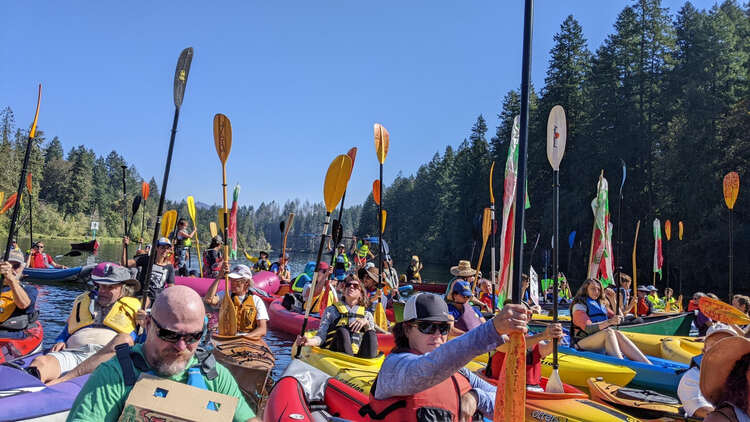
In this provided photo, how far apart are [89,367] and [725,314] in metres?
5.66

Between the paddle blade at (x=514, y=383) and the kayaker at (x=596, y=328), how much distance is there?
537 cm

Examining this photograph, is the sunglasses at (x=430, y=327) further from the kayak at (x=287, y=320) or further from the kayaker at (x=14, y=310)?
the kayak at (x=287, y=320)

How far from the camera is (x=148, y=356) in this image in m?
2.14

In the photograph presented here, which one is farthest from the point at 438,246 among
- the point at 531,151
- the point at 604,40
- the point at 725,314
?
the point at 725,314

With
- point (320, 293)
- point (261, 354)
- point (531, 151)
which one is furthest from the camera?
point (531, 151)

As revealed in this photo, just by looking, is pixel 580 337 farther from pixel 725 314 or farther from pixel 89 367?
pixel 89 367

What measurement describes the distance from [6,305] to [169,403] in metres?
4.99

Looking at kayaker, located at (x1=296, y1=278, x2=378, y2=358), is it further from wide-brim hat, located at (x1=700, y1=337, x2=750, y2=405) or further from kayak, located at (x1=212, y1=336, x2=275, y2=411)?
wide-brim hat, located at (x1=700, y1=337, x2=750, y2=405)

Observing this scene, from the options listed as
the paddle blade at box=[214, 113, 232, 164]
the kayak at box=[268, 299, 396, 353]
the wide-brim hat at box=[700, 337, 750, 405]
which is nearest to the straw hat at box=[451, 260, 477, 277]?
the kayak at box=[268, 299, 396, 353]

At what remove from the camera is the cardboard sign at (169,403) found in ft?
6.46

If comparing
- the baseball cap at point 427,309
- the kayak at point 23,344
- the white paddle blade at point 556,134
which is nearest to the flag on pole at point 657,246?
the white paddle blade at point 556,134

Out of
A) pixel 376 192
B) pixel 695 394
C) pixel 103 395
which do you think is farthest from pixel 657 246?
pixel 103 395

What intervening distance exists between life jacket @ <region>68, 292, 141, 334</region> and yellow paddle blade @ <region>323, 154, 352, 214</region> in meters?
2.76

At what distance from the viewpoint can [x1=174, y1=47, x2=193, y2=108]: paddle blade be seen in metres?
5.22
